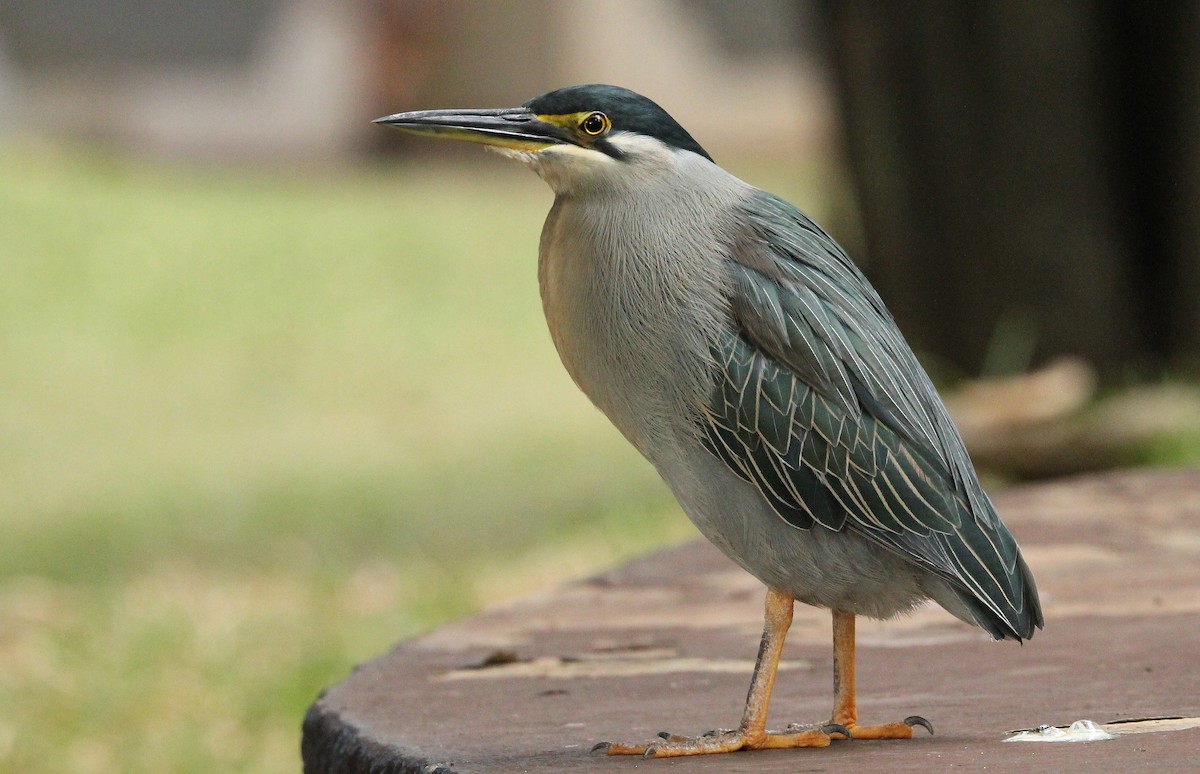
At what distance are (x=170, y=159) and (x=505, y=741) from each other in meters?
19.0

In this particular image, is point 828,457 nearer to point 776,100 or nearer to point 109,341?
point 109,341

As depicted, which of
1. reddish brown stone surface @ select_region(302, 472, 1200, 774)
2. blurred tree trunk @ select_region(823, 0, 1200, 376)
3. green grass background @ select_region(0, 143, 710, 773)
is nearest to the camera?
reddish brown stone surface @ select_region(302, 472, 1200, 774)

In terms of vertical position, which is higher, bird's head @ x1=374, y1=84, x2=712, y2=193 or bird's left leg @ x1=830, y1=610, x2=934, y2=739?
bird's head @ x1=374, y1=84, x2=712, y2=193

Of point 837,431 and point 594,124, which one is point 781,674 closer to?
point 837,431

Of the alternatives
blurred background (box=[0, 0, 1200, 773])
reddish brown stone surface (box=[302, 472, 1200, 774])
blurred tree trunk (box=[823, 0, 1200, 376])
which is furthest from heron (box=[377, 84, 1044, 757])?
blurred tree trunk (box=[823, 0, 1200, 376])

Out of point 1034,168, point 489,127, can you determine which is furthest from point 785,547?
point 1034,168

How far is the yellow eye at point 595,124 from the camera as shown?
9.06 ft

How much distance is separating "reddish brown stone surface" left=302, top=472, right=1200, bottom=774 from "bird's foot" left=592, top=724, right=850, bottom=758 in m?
0.03

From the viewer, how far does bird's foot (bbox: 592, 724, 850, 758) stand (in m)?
2.63

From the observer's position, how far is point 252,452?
9.95 m

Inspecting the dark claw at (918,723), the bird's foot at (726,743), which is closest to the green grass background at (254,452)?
the bird's foot at (726,743)

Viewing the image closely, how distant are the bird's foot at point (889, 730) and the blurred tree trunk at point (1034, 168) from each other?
4.81 meters

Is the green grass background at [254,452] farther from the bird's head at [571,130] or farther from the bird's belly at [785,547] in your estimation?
the bird's head at [571,130]

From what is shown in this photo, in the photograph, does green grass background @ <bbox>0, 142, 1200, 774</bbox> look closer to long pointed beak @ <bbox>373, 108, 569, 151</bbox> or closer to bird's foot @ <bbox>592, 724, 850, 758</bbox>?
bird's foot @ <bbox>592, 724, 850, 758</bbox>
